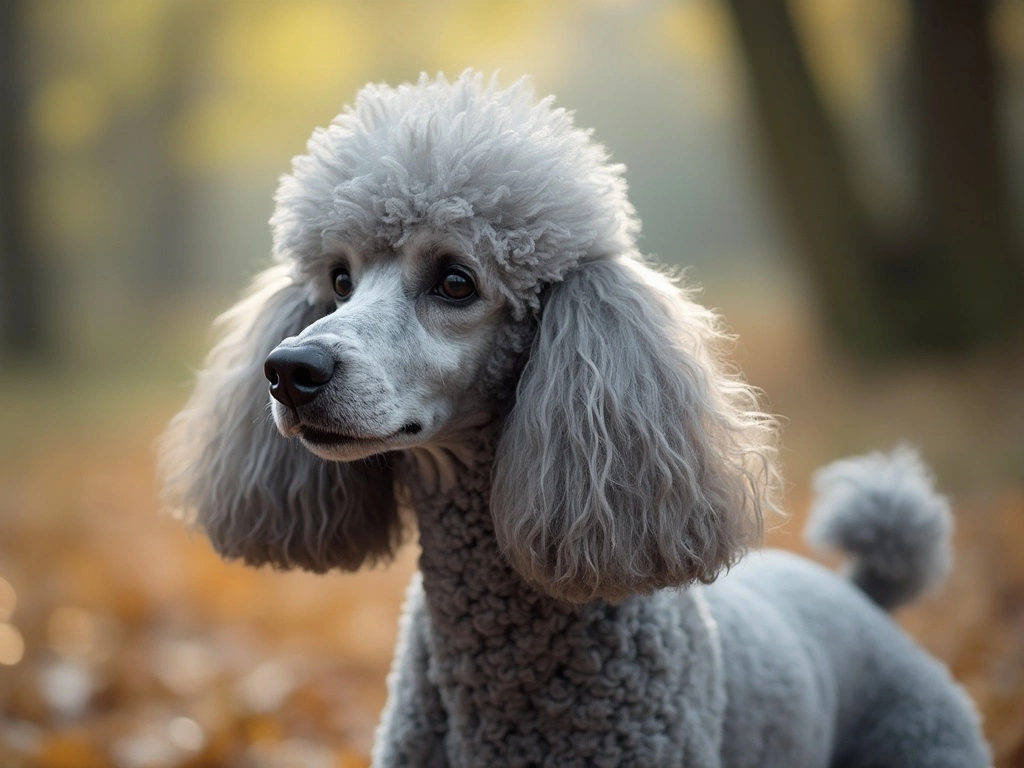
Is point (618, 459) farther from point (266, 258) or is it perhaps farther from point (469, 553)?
point (266, 258)

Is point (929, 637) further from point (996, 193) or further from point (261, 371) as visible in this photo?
point (996, 193)

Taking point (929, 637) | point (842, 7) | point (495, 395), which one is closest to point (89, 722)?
point (495, 395)

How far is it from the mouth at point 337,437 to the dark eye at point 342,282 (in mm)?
265

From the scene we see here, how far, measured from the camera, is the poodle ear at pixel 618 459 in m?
1.42

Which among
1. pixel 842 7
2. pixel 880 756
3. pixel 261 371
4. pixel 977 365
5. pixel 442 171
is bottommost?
pixel 880 756

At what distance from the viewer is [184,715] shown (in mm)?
2541

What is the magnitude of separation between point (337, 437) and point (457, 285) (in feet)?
0.92

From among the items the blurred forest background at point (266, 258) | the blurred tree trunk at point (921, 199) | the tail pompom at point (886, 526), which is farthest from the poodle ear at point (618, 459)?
the blurred tree trunk at point (921, 199)

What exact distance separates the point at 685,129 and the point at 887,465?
8.29m

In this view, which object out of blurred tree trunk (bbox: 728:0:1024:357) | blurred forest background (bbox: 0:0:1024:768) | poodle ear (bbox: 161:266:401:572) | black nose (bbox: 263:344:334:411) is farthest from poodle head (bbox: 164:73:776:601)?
blurred tree trunk (bbox: 728:0:1024:357)

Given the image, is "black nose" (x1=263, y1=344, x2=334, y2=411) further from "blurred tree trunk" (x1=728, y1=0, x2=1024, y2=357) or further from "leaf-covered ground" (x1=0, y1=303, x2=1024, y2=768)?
"blurred tree trunk" (x1=728, y1=0, x2=1024, y2=357)

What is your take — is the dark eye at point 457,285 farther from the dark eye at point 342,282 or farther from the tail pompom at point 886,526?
the tail pompom at point 886,526

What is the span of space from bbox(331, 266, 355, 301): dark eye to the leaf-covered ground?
2.77 feet

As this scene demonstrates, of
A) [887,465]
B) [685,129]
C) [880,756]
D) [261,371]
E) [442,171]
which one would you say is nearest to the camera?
[442,171]
